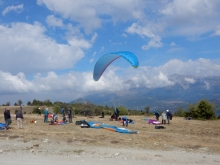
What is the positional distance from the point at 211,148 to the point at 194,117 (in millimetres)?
27253

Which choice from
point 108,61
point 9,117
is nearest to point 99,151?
point 9,117

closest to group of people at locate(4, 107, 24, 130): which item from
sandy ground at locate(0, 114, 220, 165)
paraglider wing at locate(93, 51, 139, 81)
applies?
sandy ground at locate(0, 114, 220, 165)

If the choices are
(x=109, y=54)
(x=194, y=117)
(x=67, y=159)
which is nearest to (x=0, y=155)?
(x=67, y=159)

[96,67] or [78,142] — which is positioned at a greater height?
[96,67]

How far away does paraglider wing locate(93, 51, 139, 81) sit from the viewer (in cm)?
2112

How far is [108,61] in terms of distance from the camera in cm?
2372

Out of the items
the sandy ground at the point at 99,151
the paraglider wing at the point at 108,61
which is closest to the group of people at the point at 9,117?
the sandy ground at the point at 99,151

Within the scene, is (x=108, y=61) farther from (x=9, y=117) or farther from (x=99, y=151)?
(x=99, y=151)

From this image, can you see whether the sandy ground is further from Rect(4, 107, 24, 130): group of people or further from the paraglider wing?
the paraglider wing

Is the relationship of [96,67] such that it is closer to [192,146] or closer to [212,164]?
[192,146]

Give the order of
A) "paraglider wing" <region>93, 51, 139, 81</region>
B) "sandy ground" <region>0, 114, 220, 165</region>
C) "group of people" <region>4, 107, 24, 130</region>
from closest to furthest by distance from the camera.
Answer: "sandy ground" <region>0, 114, 220, 165</region> < "group of people" <region>4, 107, 24, 130</region> < "paraglider wing" <region>93, 51, 139, 81</region>

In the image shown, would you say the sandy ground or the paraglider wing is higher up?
the paraglider wing

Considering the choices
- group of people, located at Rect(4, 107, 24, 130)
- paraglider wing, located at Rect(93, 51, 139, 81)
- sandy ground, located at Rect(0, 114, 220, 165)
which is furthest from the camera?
paraglider wing, located at Rect(93, 51, 139, 81)

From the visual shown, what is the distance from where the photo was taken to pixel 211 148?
13.4 metres
